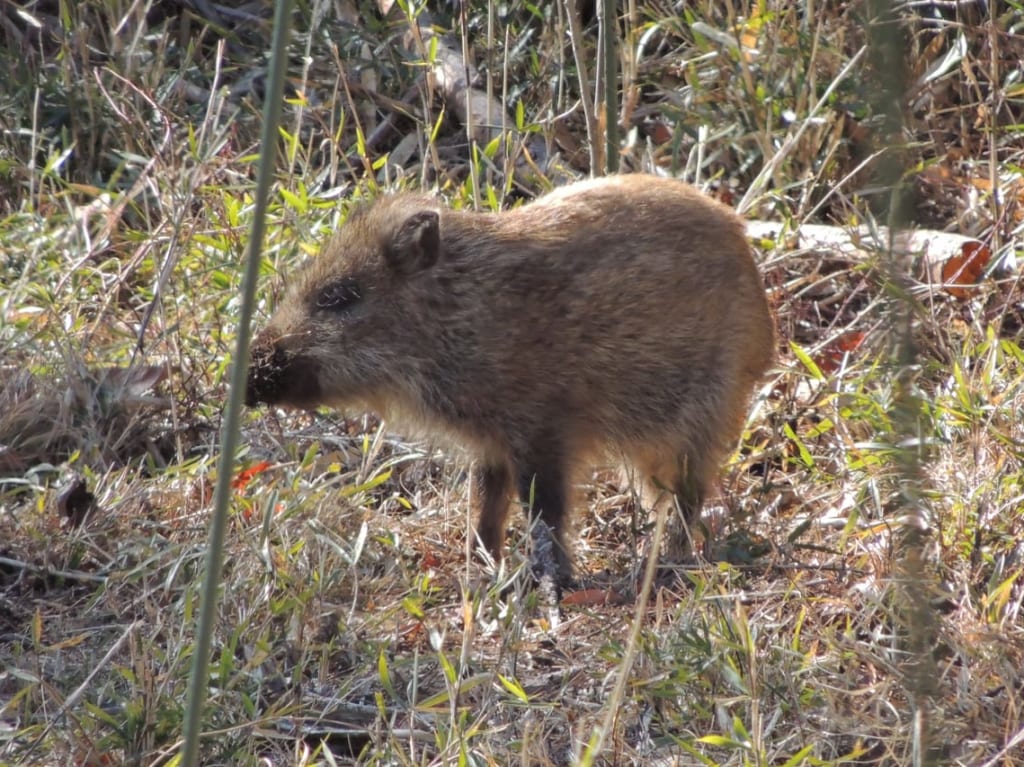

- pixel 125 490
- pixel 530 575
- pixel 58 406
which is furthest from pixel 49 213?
pixel 530 575

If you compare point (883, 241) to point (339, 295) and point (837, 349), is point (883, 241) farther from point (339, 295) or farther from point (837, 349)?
point (339, 295)

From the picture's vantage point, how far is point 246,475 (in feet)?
15.1

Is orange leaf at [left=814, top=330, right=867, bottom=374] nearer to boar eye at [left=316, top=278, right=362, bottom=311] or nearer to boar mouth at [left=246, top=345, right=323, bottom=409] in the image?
boar eye at [left=316, top=278, right=362, bottom=311]

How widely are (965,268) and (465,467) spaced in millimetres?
2027

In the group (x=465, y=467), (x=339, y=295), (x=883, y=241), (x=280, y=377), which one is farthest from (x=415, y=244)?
(x=883, y=241)

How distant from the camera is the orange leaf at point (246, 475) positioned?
455 centimetres

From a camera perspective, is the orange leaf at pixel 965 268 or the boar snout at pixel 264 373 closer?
the boar snout at pixel 264 373

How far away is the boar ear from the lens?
177 inches

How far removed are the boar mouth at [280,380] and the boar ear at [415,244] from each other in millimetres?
445

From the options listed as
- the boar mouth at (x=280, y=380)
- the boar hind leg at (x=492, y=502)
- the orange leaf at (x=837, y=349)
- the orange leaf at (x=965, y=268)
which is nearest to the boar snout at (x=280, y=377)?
the boar mouth at (x=280, y=380)

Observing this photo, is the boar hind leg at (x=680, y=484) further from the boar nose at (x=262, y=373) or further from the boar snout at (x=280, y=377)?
the boar nose at (x=262, y=373)

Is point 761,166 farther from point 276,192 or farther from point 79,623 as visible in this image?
point 79,623

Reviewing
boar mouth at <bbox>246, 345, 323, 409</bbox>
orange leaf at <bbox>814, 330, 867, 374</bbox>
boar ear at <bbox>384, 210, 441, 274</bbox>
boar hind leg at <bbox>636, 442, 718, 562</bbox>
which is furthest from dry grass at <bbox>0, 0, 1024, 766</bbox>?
boar ear at <bbox>384, 210, 441, 274</bbox>

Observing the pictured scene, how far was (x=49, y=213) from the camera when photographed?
627 centimetres
